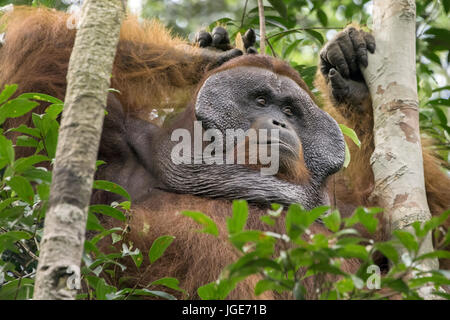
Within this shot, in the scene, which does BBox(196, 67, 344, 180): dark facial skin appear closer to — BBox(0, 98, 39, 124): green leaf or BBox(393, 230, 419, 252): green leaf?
BBox(0, 98, 39, 124): green leaf

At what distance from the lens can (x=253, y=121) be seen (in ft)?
11.3

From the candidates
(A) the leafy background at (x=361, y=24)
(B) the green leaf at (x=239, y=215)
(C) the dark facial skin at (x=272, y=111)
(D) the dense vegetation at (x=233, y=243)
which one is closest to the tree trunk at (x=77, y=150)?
(D) the dense vegetation at (x=233, y=243)

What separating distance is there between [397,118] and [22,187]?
182 centimetres

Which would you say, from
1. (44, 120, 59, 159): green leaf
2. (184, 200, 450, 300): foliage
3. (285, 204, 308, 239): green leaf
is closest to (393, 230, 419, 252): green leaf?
(184, 200, 450, 300): foliage

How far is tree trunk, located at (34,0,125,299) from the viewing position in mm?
1570

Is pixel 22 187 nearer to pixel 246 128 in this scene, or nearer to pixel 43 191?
pixel 43 191

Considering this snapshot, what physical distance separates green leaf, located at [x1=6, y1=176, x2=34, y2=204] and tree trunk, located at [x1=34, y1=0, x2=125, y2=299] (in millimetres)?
475

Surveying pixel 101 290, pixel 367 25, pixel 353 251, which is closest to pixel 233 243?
pixel 353 251

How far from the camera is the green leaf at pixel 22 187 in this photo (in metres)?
2.12

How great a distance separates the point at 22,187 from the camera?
7.09 ft

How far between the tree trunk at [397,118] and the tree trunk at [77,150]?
154 centimetres

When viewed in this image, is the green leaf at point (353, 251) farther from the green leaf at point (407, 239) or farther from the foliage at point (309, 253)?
the green leaf at point (407, 239)

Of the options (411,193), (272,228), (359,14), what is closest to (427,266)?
(411,193)
